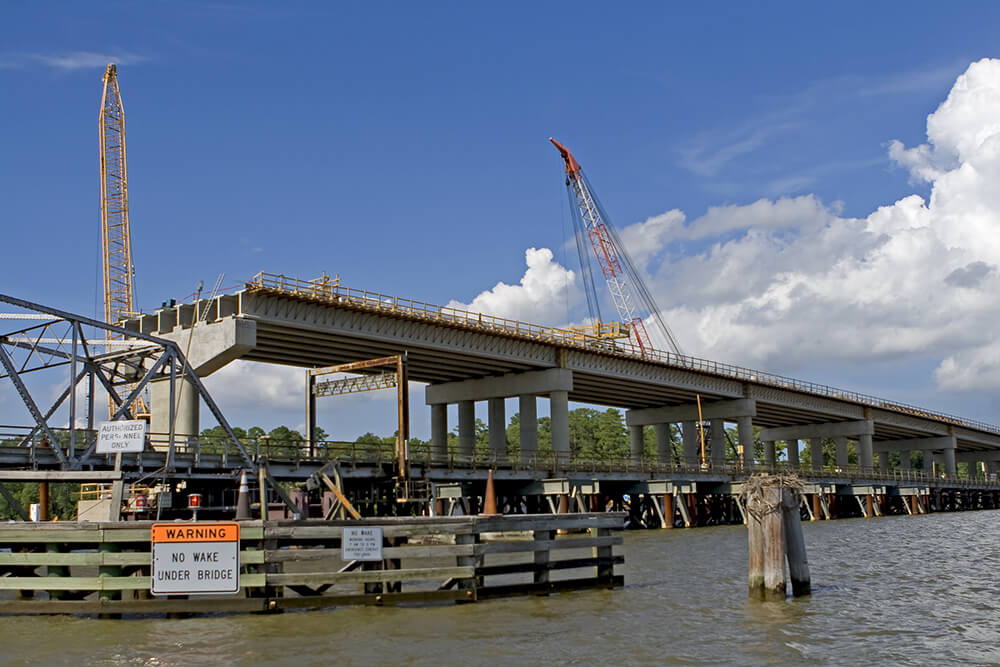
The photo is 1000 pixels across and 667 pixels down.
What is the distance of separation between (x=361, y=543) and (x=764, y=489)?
23.4ft

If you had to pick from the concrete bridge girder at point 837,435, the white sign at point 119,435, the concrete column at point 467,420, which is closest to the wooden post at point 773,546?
the white sign at point 119,435

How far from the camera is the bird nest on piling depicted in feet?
55.8

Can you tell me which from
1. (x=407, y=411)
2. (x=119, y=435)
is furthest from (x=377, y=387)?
(x=119, y=435)

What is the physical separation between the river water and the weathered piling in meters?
0.41

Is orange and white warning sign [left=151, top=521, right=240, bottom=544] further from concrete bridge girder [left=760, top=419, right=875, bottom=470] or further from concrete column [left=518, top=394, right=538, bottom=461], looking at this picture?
concrete bridge girder [left=760, top=419, right=875, bottom=470]

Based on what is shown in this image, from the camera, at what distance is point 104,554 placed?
15445mm

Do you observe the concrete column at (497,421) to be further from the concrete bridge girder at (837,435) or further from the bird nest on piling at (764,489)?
the bird nest on piling at (764,489)

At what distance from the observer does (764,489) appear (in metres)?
17.1

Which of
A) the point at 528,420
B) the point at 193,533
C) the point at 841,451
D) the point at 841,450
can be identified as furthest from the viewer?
the point at 841,450

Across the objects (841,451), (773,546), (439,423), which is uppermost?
(439,423)

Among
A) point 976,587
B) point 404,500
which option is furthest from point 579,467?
point 976,587

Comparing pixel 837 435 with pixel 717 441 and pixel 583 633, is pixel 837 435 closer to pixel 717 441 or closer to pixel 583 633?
pixel 717 441

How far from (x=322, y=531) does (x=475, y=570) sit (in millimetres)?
2747

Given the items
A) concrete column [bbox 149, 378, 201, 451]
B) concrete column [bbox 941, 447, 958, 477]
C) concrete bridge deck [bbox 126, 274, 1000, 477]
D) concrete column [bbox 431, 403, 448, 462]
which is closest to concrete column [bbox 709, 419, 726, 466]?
concrete bridge deck [bbox 126, 274, 1000, 477]
